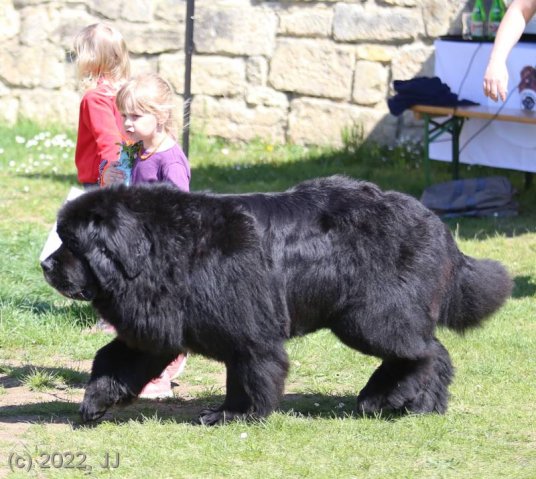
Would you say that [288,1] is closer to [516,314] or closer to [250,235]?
[516,314]

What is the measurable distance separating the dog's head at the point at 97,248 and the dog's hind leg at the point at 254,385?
60cm

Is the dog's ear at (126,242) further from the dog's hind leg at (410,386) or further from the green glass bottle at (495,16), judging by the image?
the green glass bottle at (495,16)

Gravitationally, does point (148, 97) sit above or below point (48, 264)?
above

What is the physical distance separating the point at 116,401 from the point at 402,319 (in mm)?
1280

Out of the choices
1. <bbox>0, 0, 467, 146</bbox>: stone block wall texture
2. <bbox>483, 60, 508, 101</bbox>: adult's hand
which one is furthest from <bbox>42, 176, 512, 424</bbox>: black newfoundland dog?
<bbox>0, 0, 467, 146</bbox>: stone block wall texture

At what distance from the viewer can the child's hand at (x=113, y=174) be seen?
5297mm

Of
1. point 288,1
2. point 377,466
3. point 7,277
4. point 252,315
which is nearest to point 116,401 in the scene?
point 252,315

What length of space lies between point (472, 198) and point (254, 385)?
5.11 m

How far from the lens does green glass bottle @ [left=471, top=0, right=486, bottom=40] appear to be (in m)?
9.38

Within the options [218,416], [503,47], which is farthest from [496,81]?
[218,416]

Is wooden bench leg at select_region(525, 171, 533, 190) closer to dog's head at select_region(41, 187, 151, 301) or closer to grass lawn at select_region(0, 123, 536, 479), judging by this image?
grass lawn at select_region(0, 123, 536, 479)

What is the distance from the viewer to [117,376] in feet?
15.1

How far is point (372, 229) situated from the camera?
14.8 ft

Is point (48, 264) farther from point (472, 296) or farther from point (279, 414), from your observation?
point (472, 296)
